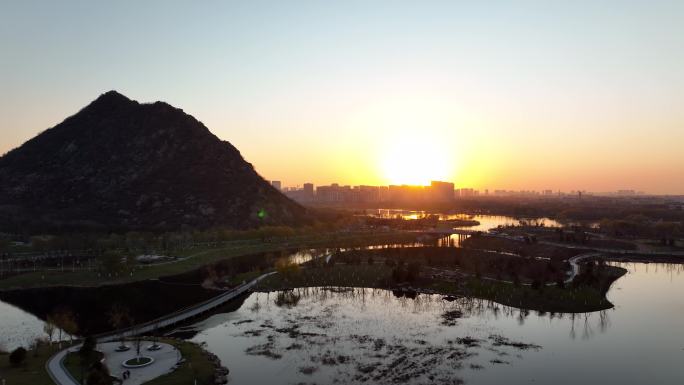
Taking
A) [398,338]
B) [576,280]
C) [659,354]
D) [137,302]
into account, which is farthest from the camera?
[576,280]

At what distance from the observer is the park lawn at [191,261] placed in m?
94.6

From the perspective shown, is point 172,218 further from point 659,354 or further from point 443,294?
point 659,354

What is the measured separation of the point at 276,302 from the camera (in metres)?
81.0

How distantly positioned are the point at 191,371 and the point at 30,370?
595 inches

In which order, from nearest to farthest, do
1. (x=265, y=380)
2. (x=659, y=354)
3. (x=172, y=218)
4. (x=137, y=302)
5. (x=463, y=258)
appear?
(x=265, y=380), (x=659, y=354), (x=137, y=302), (x=463, y=258), (x=172, y=218)

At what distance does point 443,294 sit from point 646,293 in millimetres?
39057

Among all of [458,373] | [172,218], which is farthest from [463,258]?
[172,218]

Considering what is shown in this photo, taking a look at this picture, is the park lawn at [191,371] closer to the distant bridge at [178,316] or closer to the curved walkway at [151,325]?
the curved walkway at [151,325]

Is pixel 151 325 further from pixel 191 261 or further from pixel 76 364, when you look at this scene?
pixel 191 261

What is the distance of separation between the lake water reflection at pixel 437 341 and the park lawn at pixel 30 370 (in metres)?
16.5

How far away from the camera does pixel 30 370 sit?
44906 mm

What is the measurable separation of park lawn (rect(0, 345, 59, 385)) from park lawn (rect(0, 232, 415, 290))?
152ft

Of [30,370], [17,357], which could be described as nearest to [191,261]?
[17,357]

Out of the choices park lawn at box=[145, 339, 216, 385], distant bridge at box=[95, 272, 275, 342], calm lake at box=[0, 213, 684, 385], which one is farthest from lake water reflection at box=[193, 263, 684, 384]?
distant bridge at box=[95, 272, 275, 342]
